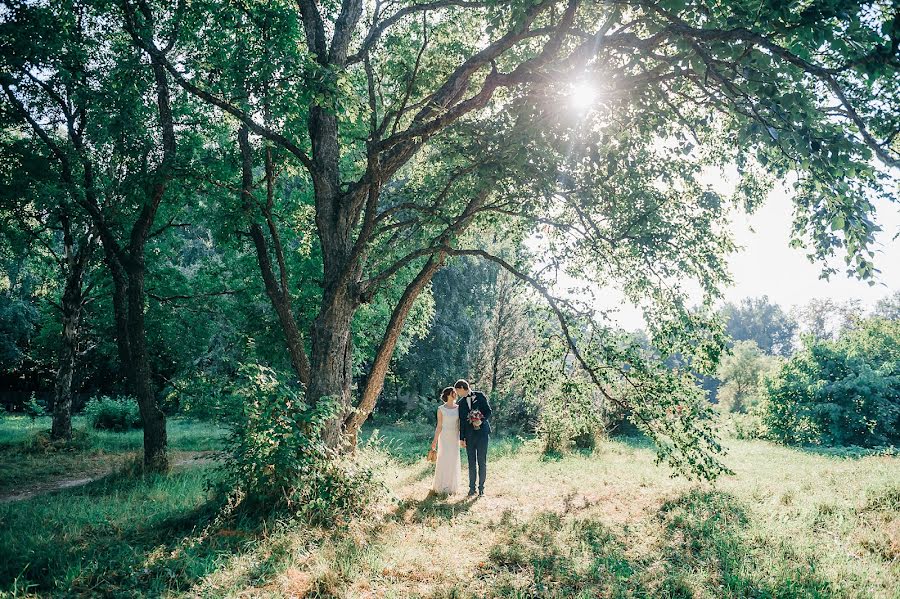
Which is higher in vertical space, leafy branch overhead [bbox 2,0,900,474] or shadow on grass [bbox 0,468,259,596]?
leafy branch overhead [bbox 2,0,900,474]

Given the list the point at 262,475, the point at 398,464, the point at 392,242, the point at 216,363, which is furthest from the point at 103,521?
the point at 216,363

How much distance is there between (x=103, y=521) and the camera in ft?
20.7

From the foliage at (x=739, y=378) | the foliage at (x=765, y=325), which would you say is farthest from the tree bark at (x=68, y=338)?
the foliage at (x=765, y=325)

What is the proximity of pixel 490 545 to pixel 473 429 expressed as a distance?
321 cm

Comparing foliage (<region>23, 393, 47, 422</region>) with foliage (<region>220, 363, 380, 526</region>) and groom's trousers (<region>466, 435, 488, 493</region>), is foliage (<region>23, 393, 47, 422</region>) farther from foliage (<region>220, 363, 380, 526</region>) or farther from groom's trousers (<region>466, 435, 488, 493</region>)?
groom's trousers (<region>466, 435, 488, 493</region>)

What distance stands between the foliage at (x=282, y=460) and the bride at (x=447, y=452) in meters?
2.54

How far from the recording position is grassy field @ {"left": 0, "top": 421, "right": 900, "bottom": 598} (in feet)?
15.1

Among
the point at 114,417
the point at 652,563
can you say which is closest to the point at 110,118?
the point at 652,563

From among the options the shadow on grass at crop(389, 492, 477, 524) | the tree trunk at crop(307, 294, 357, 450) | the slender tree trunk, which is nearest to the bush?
the slender tree trunk

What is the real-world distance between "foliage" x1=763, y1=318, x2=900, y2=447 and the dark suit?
1805 cm

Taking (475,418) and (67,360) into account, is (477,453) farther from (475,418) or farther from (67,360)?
(67,360)

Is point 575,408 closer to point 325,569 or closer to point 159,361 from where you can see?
point 325,569

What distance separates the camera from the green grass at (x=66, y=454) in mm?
11293

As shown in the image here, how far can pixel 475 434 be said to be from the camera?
29.8 feet
